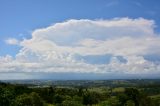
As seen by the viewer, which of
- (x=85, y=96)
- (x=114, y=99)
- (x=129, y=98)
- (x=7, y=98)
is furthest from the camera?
(x=85, y=96)

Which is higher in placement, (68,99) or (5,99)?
(5,99)

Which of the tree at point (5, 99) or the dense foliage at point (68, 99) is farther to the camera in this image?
the dense foliage at point (68, 99)

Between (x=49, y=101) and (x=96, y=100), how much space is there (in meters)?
27.0

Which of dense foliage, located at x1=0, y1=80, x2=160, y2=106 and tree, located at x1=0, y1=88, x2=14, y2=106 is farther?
dense foliage, located at x1=0, y1=80, x2=160, y2=106

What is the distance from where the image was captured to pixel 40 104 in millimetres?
141250

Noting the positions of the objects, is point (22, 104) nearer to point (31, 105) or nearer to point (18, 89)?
point (31, 105)

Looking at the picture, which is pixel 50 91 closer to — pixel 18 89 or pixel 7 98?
pixel 18 89

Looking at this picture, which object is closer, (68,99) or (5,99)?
(5,99)

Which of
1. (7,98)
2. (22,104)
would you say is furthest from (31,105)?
(7,98)

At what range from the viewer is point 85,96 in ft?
563

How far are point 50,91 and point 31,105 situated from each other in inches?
2335

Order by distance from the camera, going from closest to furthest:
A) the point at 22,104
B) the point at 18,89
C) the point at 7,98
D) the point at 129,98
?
1. the point at 7,98
2. the point at 22,104
3. the point at 129,98
4. the point at 18,89

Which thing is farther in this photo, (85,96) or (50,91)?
(50,91)

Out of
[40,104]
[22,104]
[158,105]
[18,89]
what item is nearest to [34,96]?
[40,104]
